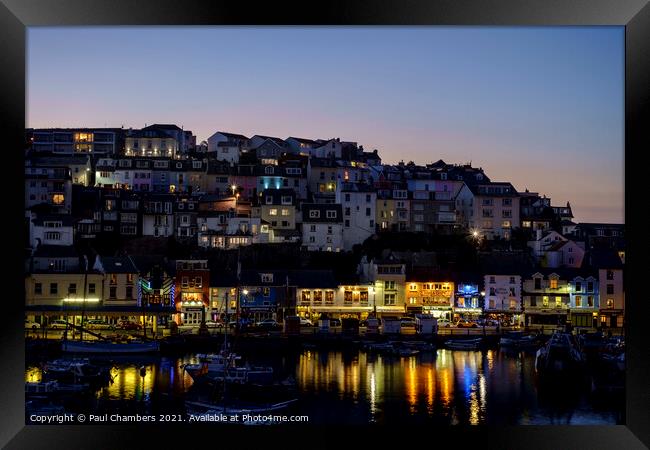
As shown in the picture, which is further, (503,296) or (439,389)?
(503,296)

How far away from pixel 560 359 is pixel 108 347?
21.9 feet

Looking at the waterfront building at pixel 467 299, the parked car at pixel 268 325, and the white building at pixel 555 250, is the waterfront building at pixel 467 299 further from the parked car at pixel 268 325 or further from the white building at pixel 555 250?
the parked car at pixel 268 325

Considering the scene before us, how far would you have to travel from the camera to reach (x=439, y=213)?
20.6 m

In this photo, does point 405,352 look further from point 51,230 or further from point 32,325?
point 51,230

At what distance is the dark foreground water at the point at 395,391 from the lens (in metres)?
9.48

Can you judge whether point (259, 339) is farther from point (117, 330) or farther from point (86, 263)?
point (86, 263)

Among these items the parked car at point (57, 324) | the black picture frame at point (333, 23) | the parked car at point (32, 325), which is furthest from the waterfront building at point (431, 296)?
the black picture frame at point (333, 23)

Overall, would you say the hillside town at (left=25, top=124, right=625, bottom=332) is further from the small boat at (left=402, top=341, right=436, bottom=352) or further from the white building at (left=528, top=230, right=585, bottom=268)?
the small boat at (left=402, top=341, right=436, bottom=352)

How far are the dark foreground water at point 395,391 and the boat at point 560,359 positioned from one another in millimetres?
228

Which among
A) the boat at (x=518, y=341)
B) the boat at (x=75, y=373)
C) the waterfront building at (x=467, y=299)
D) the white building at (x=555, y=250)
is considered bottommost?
the boat at (x=75, y=373)

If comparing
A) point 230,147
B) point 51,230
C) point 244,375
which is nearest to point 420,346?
point 244,375

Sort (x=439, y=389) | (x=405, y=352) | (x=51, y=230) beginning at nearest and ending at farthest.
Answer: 1. (x=439, y=389)
2. (x=405, y=352)
3. (x=51, y=230)

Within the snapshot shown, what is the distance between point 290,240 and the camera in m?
18.9
